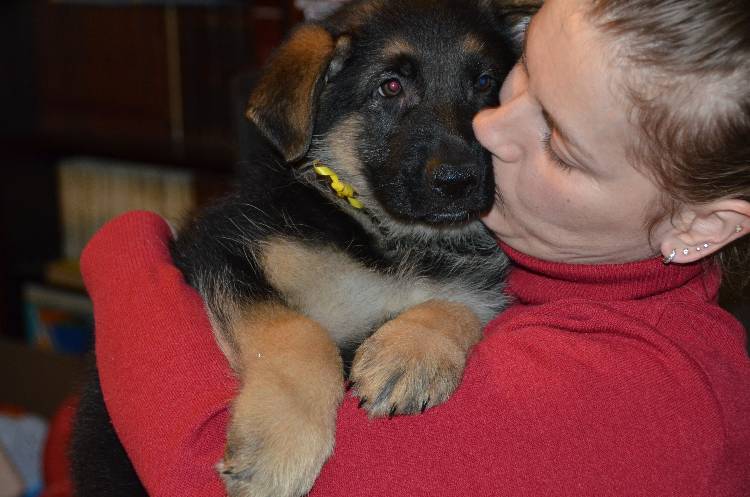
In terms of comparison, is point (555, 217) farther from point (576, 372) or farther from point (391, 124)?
point (391, 124)

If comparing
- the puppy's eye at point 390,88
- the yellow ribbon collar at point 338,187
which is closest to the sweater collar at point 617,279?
the yellow ribbon collar at point 338,187

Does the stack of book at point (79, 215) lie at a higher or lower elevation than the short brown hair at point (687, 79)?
lower

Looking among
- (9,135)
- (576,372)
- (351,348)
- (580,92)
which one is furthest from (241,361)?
(9,135)

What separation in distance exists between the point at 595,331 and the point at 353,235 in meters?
0.64

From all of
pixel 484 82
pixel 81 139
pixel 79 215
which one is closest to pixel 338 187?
pixel 484 82

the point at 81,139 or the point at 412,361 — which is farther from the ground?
the point at 412,361

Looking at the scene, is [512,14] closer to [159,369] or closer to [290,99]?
[290,99]

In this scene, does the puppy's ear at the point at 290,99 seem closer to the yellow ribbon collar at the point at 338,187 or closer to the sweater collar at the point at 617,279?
the yellow ribbon collar at the point at 338,187

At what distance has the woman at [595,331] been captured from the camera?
54.6 inches

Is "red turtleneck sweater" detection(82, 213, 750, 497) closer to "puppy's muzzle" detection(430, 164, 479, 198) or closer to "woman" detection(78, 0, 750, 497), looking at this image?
"woman" detection(78, 0, 750, 497)

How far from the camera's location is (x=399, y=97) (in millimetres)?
2133

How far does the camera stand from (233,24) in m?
4.54

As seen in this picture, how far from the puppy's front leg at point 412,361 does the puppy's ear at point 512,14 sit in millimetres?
842

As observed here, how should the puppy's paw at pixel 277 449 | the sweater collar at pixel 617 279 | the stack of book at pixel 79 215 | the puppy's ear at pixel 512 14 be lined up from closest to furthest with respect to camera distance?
1. the puppy's paw at pixel 277 449
2. the sweater collar at pixel 617 279
3. the puppy's ear at pixel 512 14
4. the stack of book at pixel 79 215
